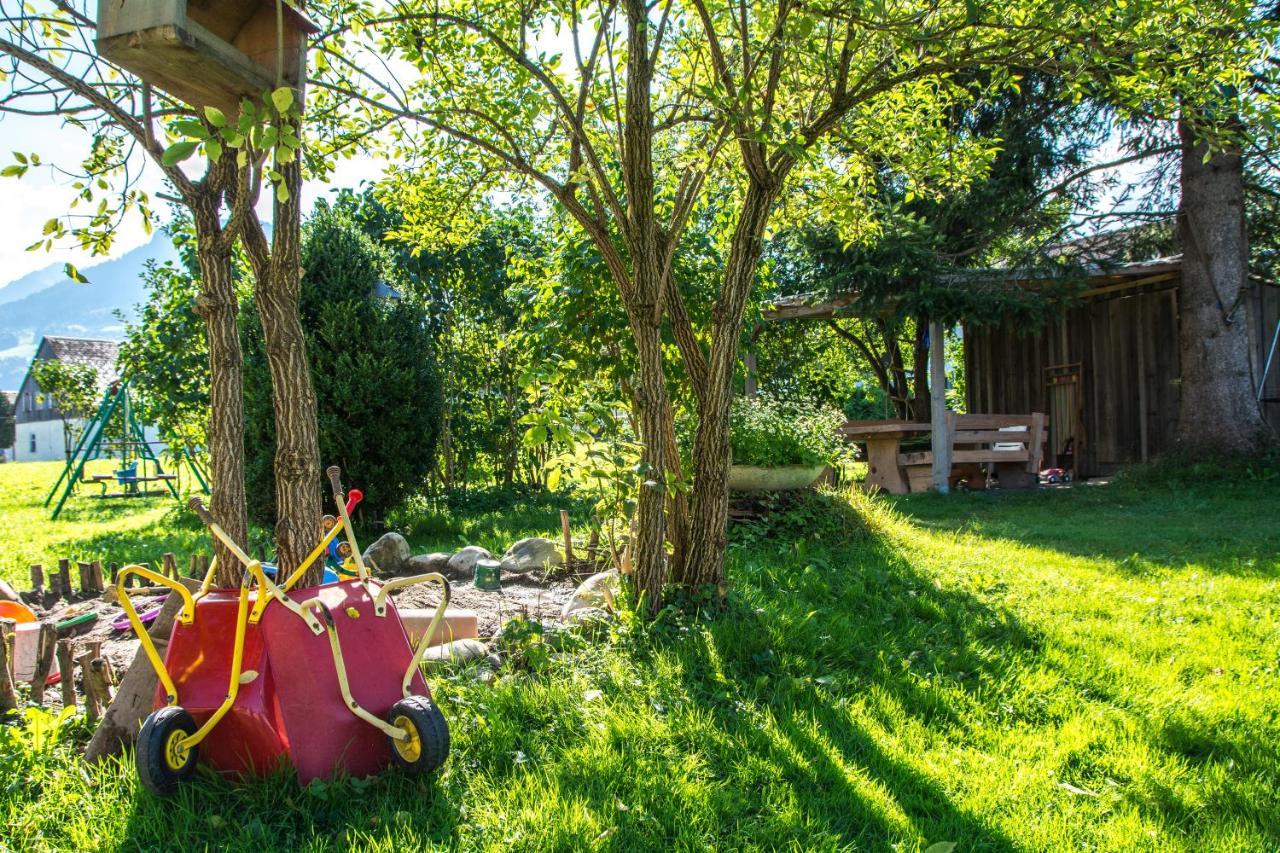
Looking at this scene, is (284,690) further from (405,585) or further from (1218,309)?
(1218,309)

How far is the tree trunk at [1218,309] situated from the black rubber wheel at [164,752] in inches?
451

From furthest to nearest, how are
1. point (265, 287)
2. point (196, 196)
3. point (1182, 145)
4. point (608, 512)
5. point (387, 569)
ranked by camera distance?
point (1182, 145) < point (387, 569) < point (608, 512) < point (196, 196) < point (265, 287)

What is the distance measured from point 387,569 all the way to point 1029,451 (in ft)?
29.9

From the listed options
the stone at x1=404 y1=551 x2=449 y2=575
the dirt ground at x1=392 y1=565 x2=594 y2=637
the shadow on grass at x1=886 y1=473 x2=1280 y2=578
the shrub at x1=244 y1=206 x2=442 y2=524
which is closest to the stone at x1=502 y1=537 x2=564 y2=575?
the dirt ground at x1=392 y1=565 x2=594 y2=637

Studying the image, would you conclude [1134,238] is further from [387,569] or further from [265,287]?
[265,287]

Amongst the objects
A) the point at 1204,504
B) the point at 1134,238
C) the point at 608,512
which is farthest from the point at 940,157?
the point at 1134,238

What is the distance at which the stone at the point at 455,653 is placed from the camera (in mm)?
3576

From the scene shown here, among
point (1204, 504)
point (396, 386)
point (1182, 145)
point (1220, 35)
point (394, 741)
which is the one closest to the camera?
point (394, 741)

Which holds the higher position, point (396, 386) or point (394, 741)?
point (396, 386)

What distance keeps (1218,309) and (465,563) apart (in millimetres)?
9917

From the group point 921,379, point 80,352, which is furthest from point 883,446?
point 80,352

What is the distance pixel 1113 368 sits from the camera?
13.2m

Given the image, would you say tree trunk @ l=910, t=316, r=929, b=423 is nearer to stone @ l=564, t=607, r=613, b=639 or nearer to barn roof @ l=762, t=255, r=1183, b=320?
barn roof @ l=762, t=255, r=1183, b=320

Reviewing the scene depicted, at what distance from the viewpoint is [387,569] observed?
19.8ft
